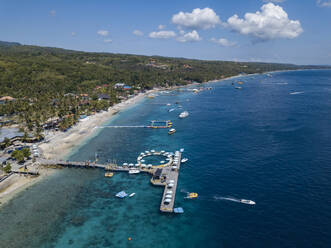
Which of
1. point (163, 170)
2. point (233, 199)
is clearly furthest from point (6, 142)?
point (233, 199)

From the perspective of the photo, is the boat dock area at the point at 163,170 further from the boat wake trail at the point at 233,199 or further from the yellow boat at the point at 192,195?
the boat wake trail at the point at 233,199

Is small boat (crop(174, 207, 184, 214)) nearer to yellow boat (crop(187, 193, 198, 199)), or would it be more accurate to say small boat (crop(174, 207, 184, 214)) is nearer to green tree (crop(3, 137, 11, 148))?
yellow boat (crop(187, 193, 198, 199))

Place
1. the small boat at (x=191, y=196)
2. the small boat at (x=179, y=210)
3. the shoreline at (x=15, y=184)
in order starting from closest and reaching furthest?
the small boat at (x=179, y=210), the small boat at (x=191, y=196), the shoreline at (x=15, y=184)

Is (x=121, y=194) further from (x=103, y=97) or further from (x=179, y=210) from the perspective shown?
(x=103, y=97)

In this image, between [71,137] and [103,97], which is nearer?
[71,137]

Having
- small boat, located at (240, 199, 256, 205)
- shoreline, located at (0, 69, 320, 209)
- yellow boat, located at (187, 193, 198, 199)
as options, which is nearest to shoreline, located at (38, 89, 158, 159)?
shoreline, located at (0, 69, 320, 209)

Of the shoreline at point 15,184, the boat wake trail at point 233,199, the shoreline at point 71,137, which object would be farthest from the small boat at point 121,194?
the shoreline at point 71,137

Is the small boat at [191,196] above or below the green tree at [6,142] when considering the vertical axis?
below
